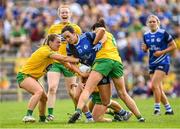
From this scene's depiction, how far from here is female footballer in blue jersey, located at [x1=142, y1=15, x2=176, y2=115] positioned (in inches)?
783

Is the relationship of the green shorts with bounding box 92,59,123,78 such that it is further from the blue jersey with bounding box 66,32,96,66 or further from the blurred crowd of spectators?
the blurred crowd of spectators

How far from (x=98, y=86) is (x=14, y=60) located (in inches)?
598

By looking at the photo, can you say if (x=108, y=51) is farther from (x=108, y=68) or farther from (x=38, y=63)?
(x=38, y=63)

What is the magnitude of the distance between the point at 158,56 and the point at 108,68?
3.83m

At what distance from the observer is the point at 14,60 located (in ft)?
104

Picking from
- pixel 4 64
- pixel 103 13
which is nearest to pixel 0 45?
pixel 4 64

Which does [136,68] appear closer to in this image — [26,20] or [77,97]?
[26,20]

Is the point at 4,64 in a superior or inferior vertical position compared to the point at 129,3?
inferior

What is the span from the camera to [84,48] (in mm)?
16500

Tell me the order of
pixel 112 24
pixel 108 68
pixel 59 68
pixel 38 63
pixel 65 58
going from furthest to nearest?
pixel 112 24, pixel 59 68, pixel 38 63, pixel 65 58, pixel 108 68

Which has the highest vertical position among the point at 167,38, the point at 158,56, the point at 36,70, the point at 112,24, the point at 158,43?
the point at 112,24

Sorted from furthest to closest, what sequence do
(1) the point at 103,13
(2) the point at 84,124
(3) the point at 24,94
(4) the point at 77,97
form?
(1) the point at 103,13
(3) the point at 24,94
(4) the point at 77,97
(2) the point at 84,124

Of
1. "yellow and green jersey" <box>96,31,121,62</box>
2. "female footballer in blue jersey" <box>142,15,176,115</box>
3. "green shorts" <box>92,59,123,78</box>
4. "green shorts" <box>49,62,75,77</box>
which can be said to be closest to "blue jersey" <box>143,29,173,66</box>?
"female footballer in blue jersey" <box>142,15,176,115</box>

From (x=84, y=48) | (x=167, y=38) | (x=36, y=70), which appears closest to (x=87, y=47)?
(x=84, y=48)
